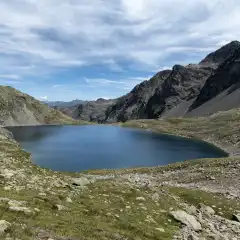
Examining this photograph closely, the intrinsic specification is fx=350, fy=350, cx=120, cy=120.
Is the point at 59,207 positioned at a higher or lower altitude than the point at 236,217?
higher

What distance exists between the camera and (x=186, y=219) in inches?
1224

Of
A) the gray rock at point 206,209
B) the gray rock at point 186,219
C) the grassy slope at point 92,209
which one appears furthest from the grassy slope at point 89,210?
the gray rock at point 206,209

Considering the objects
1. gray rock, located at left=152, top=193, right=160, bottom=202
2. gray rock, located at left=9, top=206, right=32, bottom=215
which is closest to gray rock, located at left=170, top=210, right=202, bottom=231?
gray rock, located at left=152, top=193, right=160, bottom=202

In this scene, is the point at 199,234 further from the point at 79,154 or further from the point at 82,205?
the point at 79,154

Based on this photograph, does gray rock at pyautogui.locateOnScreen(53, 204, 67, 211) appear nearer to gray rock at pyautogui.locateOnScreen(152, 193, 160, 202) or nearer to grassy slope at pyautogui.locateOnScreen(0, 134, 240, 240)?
grassy slope at pyautogui.locateOnScreen(0, 134, 240, 240)

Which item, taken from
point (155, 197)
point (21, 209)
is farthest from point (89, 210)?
point (155, 197)

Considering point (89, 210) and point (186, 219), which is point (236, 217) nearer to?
point (186, 219)

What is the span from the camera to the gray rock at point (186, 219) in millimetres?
30047

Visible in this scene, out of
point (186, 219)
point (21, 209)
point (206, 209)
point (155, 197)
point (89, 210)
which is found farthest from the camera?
point (155, 197)

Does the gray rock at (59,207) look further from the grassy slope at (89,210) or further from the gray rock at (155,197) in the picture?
the gray rock at (155,197)

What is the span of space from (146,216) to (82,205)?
552cm

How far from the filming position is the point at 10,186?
31.0 m

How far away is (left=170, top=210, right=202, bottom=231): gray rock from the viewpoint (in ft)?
98.6

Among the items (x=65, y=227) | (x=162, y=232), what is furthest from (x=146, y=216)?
(x=65, y=227)
